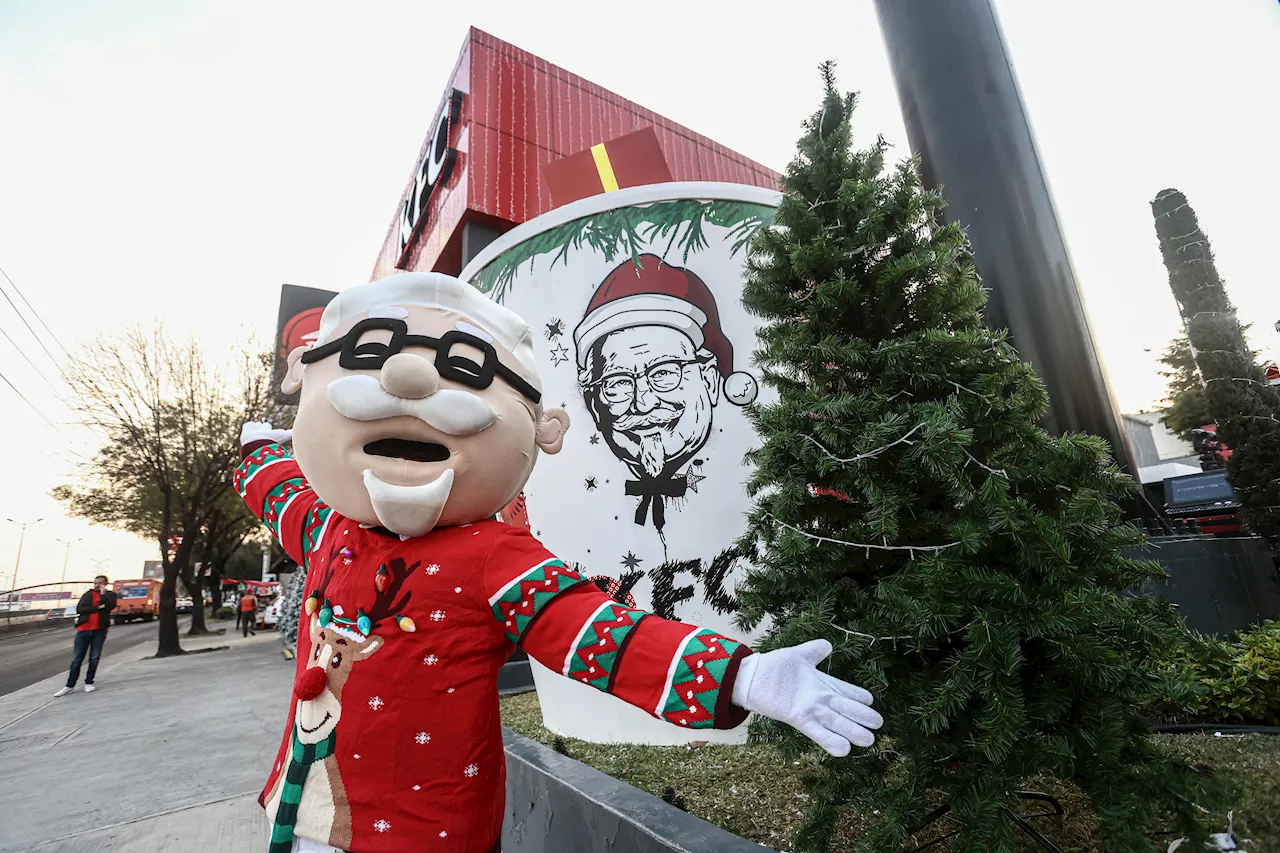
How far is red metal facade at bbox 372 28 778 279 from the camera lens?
26.5ft

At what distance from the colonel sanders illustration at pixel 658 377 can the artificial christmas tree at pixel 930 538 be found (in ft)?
3.26

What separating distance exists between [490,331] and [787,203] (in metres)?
0.95

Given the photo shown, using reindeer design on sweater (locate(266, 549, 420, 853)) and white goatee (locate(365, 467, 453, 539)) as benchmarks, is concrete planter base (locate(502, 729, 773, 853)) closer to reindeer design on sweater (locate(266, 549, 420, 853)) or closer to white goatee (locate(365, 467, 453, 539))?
reindeer design on sweater (locate(266, 549, 420, 853))

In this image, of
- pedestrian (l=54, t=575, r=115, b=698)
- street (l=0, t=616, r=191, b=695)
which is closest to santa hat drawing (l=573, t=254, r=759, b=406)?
pedestrian (l=54, t=575, r=115, b=698)

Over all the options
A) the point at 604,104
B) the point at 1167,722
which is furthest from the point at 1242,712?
the point at 604,104

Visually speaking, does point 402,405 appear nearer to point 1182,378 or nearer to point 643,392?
point 643,392

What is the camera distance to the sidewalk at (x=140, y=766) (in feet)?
10.4

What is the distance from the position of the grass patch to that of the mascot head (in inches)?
49.6

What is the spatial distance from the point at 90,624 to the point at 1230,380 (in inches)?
455

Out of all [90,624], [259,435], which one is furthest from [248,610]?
[259,435]

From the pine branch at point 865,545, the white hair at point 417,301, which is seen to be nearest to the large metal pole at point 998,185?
the pine branch at point 865,545

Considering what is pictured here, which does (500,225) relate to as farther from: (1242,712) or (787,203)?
(1242,712)

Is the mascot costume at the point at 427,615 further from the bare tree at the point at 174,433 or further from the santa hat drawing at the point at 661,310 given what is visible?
the bare tree at the point at 174,433

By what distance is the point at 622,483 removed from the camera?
301 centimetres
